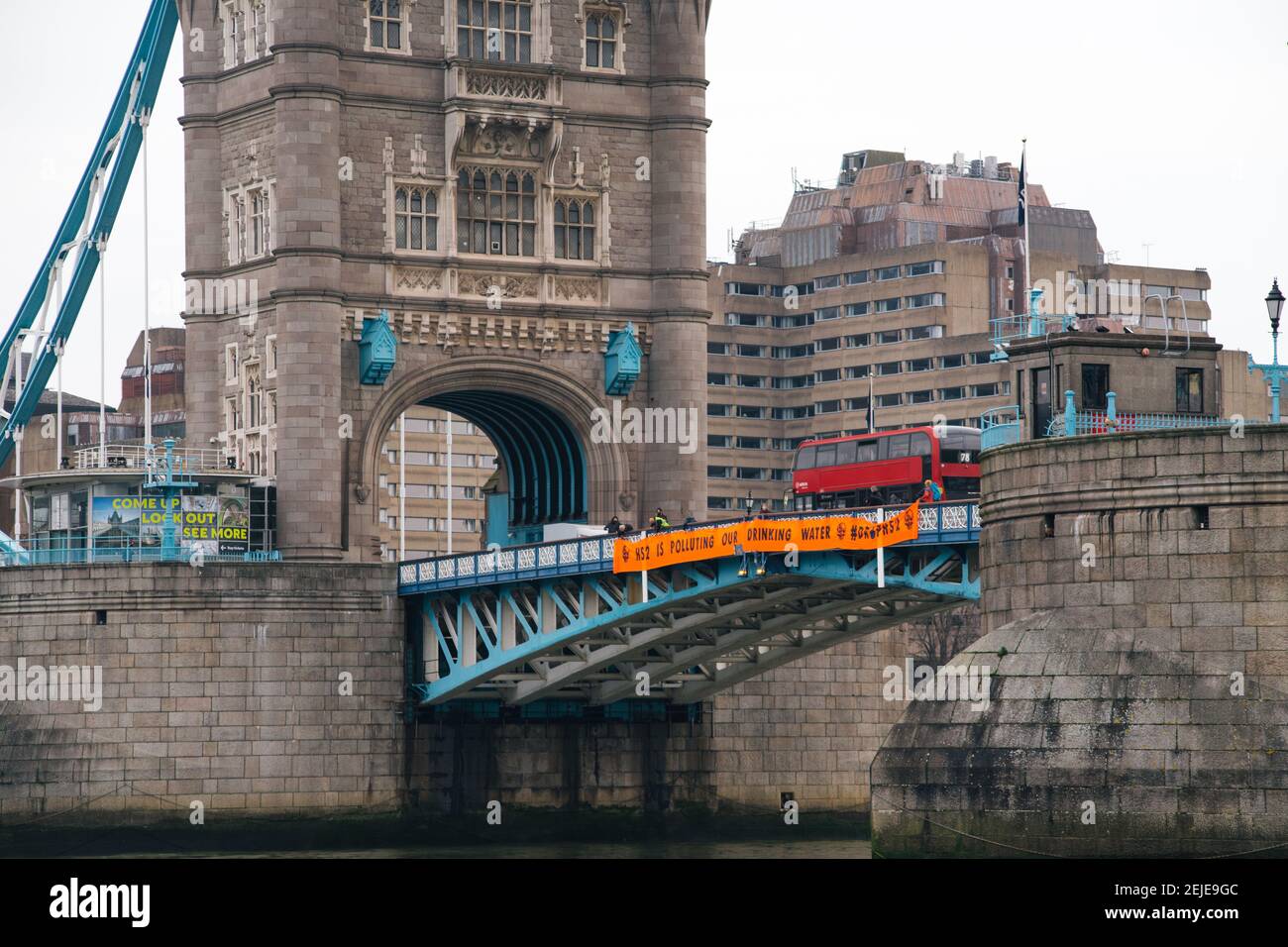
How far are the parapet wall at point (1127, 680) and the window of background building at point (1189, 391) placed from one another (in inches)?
220

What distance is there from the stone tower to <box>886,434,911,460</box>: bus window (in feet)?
42.6

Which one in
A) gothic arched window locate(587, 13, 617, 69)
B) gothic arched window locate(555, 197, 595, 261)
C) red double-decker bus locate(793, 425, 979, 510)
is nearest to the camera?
red double-decker bus locate(793, 425, 979, 510)

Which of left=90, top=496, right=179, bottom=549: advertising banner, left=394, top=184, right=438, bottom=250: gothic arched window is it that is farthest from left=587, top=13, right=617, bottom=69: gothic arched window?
left=90, top=496, right=179, bottom=549: advertising banner

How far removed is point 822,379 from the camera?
187250mm

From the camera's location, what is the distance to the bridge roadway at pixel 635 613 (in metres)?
83.9

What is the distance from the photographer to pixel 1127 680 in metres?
65.6

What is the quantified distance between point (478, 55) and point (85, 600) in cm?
2461

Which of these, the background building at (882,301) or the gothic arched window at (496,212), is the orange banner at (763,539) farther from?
the background building at (882,301)

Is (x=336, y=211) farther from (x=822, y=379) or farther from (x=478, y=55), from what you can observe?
(x=822, y=379)

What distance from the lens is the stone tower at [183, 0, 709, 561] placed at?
339 ft

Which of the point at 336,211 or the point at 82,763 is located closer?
the point at 82,763

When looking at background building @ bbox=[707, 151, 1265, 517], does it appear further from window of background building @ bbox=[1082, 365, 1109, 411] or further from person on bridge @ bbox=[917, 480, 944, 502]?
window of background building @ bbox=[1082, 365, 1109, 411]

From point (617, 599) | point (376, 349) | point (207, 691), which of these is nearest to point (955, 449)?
point (617, 599)
